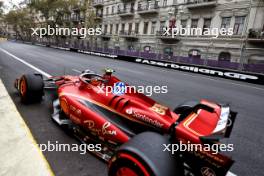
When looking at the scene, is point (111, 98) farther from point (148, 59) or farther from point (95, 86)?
point (148, 59)

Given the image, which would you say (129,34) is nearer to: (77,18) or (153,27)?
(153,27)

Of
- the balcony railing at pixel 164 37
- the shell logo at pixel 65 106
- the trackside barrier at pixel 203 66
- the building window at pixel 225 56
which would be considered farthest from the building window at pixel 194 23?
the shell logo at pixel 65 106

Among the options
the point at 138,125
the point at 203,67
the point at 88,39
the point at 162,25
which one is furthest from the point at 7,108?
the point at 88,39

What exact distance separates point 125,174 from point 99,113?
3.32ft

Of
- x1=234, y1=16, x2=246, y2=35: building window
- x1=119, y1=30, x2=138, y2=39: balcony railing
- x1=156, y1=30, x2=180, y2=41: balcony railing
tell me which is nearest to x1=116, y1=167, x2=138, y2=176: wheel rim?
x1=234, y1=16, x2=246, y2=35: building window

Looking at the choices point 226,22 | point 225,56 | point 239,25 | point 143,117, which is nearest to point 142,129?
point 143,117

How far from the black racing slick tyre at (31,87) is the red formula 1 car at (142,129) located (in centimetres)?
3

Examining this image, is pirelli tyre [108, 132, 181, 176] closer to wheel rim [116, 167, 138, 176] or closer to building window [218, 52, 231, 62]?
wheel rim [116, 167, 138, 176]

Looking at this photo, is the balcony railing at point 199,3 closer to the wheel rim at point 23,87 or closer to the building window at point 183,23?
the building window at point 183,23

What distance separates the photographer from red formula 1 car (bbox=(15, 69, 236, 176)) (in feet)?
5.15

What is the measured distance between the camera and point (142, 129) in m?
2.29

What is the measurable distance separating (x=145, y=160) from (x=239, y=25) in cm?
2257

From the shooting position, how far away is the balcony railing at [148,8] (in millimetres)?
28609

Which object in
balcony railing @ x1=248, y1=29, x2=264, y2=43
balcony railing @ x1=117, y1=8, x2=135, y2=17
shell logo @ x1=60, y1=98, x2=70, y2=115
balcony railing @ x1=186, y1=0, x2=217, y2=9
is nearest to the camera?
shell logo @ x1=60, y1=98, x2=70, y2=115
